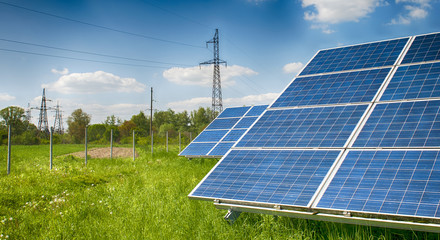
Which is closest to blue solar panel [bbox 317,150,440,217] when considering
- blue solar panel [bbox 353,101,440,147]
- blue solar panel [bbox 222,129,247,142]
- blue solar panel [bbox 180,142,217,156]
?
blue solar panel [bbox 353,101,440,147]

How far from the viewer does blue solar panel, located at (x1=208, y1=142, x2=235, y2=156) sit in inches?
553

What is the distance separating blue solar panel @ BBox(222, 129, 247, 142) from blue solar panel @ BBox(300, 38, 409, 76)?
17.3 ft

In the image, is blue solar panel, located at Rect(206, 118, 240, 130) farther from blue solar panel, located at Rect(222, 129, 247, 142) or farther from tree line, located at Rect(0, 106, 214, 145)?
tree line, located at Rect(0, 106, 214, 145)

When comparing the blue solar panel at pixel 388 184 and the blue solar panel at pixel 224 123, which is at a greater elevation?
the blue solar panel at pixel 224 123

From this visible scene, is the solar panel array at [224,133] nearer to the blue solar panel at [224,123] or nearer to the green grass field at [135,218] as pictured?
the blue solar panel at [224,123]

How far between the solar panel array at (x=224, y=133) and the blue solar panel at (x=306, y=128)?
19.9 ft

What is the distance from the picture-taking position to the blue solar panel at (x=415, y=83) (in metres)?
7.03

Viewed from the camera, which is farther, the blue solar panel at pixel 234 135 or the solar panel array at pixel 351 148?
the blue solar panel at pixel 234 135

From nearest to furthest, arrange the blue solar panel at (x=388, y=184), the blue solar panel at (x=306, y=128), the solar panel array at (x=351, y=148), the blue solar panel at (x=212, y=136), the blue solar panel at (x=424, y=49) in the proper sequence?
the blue solar panel at (x=388, y=184)
the solar panel array at (x=351, y=148)
the blue solar panel at (x=306, y=128)
the blue solar panel at (x=424, y=49)
the blue solar panel at (x=212, y=136)

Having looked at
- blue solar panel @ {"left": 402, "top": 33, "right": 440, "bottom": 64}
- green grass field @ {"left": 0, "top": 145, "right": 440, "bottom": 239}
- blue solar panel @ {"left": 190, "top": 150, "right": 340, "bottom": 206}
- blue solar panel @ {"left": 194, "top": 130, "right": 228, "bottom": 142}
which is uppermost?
blue solar panel @ {"left": 402, "top": 33, "right": 440, "bottom": 64}

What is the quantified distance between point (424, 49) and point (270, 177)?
6.16 m

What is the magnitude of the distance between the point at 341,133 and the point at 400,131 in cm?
101

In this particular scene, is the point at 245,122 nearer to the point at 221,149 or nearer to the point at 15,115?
the point at 221,149

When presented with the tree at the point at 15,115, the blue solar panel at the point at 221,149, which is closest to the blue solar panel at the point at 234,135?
the blue solar panel at the point at 221,149
